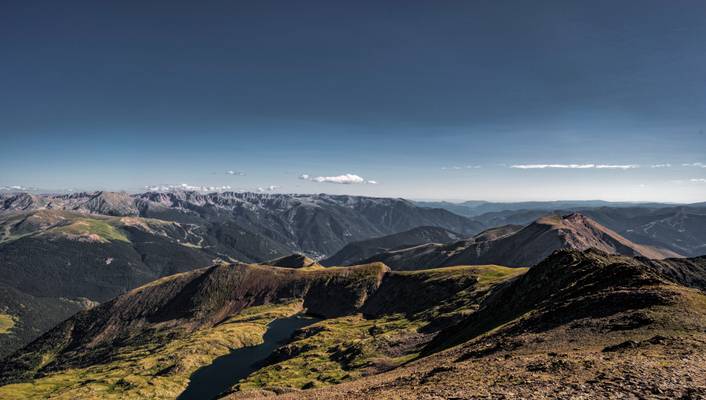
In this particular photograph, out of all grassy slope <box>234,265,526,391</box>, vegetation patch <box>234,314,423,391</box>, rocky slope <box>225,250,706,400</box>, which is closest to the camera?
rocky slope <box>225,250,706,400</box>

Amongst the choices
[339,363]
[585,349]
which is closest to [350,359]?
[339,363]

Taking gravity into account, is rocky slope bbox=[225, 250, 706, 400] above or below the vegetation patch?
above

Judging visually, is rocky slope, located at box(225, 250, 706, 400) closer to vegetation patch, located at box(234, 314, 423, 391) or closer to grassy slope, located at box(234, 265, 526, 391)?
vegetation patch, located at box(234, 314, 423, 391)

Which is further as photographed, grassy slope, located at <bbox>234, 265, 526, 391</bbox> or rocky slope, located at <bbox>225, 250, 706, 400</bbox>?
grassy slope, located at <bbox>234, 265, 526, 391</bbox>

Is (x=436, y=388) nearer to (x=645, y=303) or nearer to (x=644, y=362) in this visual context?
(x=644, y=362)

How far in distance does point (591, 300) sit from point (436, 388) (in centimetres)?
4667

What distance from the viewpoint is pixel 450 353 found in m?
85.8

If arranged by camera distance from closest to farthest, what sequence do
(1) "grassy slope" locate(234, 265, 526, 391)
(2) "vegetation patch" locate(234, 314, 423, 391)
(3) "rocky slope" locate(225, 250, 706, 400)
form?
(3) "rocky slope" locate(225, 250, 706, 400), (2) "vegetation patch" locate(234, 314, 423, 391), (1) "grassy slope" locate(234, 265, 526, 391)

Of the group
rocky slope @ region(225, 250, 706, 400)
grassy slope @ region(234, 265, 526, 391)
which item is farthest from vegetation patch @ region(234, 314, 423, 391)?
rocky slope @ region(225, 250, 706, 400)

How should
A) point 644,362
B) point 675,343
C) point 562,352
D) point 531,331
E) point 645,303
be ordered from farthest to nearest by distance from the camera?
point 531,331 < point 645,303 < point 562,352 < point 675,343 < point 644,362

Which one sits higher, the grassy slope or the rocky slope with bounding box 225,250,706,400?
the rocky slope with bounding box 225,250,706,400

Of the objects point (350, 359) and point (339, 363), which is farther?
point (339, 363)

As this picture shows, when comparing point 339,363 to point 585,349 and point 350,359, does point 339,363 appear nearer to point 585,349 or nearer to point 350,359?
point 350,359

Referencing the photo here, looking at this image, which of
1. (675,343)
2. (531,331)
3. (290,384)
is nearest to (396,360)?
(290,384)
